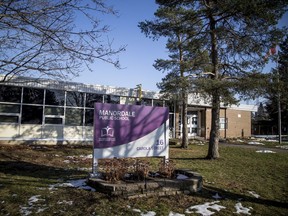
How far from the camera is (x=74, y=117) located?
1852 cm

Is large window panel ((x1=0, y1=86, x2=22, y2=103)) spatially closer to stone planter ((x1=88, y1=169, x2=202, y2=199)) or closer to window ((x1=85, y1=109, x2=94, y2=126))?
window ((x1=85, y1=109, x2=94, y2=126))

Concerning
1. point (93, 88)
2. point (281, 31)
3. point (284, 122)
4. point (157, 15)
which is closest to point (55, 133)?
point (93, 88)

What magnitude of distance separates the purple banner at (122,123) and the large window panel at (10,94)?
10.9 m

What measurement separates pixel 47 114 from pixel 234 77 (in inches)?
450

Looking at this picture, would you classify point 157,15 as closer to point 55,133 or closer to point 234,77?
point 234,77

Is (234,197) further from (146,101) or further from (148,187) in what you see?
(146,101)

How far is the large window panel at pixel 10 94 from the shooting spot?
16.1 metres

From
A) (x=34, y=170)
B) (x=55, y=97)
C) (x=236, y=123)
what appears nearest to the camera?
(x=34, y=170)

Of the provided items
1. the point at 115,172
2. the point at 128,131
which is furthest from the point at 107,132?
the point at 115,172

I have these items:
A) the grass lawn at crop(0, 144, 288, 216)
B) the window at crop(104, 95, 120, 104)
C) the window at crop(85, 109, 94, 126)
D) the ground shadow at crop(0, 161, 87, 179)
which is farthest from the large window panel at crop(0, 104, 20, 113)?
the ground shadow at crop(0, 161, 87, 179)

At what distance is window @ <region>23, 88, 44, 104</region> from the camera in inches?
663

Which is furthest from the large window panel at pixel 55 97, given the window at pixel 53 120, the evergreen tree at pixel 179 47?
the evergreen tree at pixel 179 47

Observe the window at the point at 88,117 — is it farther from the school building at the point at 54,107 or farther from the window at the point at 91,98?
the window at the point at 91,98

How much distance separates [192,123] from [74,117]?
13.8 meters
